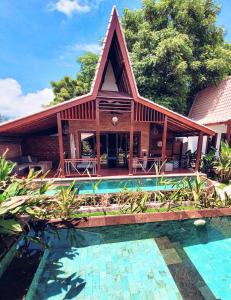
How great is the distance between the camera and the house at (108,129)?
327 inches

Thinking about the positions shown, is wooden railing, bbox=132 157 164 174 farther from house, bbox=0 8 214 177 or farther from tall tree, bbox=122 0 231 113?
tall tree, bbox=122 0 231 113

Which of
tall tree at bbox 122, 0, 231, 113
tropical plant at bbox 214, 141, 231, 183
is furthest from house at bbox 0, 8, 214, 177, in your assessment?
tall tree at bbox 122, 0, 231, 113

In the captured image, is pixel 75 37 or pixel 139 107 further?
pixel 75 37

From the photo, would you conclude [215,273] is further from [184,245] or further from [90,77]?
[90,77]

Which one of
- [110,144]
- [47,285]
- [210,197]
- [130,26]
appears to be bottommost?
[47,285]

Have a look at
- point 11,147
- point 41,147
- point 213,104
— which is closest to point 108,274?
point 11,147

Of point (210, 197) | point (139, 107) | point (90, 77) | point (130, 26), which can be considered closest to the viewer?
point (210, 197)

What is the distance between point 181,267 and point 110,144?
29.5ft

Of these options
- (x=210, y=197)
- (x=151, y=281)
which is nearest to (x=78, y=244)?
(x=151, y=281)

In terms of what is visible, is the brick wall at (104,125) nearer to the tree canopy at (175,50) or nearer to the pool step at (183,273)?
the tree canopy at (175,50)

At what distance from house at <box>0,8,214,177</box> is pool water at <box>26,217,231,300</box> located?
3.65 metres

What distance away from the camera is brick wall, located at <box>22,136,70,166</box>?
12.3 metres

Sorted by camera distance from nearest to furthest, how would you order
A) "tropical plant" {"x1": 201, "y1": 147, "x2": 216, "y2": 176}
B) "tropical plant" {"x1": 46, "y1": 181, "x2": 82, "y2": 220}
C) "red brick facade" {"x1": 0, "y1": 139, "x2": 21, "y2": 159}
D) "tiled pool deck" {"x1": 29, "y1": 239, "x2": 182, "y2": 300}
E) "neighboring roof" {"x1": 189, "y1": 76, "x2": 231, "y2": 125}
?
1. "tiled pool deck" {"x1": 29, "y1": 239, "x2": 182, "y2": 300}
2. "tropical plant" {"x1": 46, "y1": 181, "x2": 82, "y2": 220}
3. "red brick facade" {"x1": 0, "y1": 139, "x2": 21, "y2": 159}
4. "tropical plant" {"x1": 201, "y1": 147, "x2": 216, "y2": 176}
5. "neighboring roof" {"x1": 189, "y1": 76, "x2": 231, "y2": 125}

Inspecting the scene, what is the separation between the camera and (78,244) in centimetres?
442
